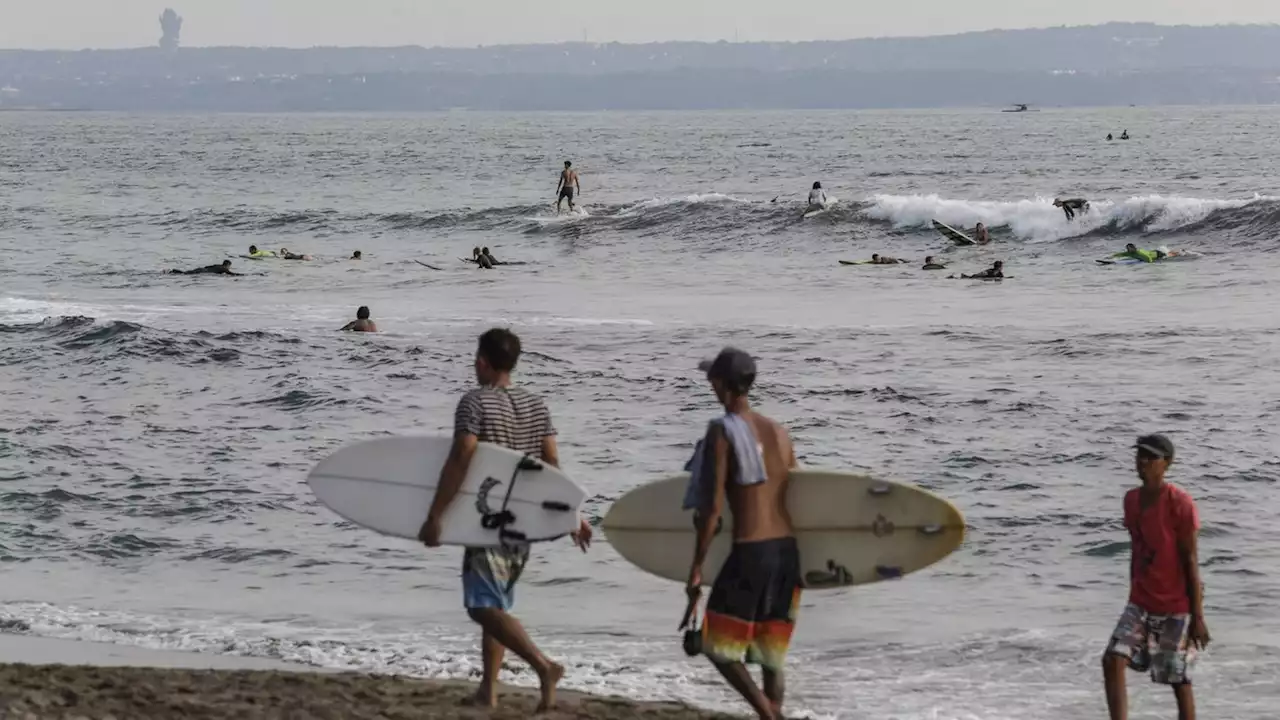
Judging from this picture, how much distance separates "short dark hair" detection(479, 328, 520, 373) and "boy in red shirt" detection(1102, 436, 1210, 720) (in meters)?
2.55

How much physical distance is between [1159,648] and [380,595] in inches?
211

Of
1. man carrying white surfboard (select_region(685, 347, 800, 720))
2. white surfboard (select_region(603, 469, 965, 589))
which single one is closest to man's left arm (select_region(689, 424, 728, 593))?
man carrying white surfboard (select_region(685, 347, 800, 720))

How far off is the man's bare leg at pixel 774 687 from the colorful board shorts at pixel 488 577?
1.09m

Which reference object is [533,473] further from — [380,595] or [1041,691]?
[380,595]

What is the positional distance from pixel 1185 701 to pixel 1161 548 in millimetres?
741

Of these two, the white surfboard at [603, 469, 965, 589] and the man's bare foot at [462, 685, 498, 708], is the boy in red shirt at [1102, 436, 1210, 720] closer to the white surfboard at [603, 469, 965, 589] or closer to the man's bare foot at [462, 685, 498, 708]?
the white surfboard at [603, 469, 965, 589]

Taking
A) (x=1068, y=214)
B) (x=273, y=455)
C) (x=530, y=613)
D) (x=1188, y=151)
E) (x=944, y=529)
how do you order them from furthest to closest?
(x=1188, y=151) < (x=1068, y=214) < (x=273, y=455) < (x=530, y=613) < (x=944, y=529)

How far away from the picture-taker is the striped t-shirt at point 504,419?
23.0 feet

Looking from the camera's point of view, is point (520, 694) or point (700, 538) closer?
point (700, 538)

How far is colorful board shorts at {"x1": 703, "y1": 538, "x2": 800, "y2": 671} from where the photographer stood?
661cm

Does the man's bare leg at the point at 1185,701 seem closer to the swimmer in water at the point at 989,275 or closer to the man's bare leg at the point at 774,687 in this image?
the man's bare leg at the point at 774,687

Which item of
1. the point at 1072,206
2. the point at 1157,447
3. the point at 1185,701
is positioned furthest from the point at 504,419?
the point at 1072,206

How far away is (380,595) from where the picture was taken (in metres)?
11.0

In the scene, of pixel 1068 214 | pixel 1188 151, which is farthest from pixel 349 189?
pixel 1188 151
